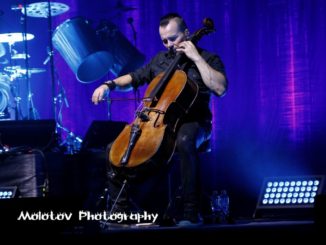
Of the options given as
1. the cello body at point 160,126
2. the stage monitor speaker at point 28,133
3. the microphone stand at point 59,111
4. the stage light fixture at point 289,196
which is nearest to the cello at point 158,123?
the cello body at point 160,126

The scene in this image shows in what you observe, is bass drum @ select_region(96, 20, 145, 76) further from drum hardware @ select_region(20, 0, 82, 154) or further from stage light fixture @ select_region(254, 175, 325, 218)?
stage light fixture @ select_region(254, 175, 325, 218)

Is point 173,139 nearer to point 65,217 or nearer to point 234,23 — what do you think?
point 65,217

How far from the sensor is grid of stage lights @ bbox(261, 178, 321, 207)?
4586mm

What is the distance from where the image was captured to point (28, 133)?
235 inches

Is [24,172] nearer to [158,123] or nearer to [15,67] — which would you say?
[158,123]

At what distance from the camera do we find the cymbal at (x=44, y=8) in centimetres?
722

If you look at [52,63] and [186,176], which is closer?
[186,176]

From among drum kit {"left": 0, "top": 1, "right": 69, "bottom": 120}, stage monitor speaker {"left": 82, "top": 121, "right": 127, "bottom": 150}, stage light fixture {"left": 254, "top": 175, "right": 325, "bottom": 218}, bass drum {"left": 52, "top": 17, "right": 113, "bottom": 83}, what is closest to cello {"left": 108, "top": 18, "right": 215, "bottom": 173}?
stage light fixture {"left": 254, "top": 175, "right": 325, "bottom": 218}

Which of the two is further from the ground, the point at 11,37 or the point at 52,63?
the point at 11,37

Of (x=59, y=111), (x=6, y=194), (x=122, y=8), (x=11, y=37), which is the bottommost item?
(x=6, y=194)

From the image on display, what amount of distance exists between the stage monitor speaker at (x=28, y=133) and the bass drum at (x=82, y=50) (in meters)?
1.38

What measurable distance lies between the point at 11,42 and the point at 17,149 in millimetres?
2694

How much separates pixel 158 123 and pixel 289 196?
118cm

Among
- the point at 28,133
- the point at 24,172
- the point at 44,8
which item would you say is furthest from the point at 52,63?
the point at 24,172
